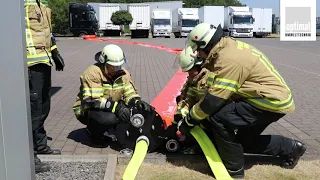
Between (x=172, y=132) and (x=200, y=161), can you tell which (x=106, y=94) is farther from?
(x=200, y=161)

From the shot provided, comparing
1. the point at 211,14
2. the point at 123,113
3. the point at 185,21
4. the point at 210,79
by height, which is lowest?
the point at 123,113

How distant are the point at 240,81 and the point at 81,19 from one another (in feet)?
117

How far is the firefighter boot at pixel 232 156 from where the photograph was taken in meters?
3.66

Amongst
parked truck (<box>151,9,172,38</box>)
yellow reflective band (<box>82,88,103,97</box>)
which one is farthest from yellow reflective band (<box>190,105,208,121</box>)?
parked truck (<box>151,9,172,38</box>)

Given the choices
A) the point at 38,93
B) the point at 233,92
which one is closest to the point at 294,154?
the point at 233,92

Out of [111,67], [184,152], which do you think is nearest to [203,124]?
[184,152]

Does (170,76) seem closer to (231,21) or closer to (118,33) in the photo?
(231,21)

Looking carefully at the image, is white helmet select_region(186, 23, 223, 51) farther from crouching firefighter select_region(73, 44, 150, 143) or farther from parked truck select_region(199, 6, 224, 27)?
parked truck select_region(199, 6, 224, 27)

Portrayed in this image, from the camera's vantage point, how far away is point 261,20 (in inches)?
1566

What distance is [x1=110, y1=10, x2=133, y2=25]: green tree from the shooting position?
3947 cm

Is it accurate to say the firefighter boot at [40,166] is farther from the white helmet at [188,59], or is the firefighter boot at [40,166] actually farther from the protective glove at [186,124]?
the white helmet at [188,59]

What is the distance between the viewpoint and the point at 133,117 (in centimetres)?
420

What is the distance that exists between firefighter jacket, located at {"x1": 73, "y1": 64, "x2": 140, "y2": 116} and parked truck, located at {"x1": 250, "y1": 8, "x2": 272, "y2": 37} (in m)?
36.9

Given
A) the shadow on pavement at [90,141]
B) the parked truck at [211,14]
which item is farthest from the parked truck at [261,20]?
the shadow on pavement at [90,141]
